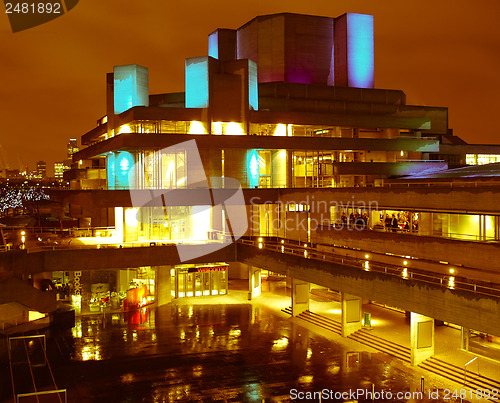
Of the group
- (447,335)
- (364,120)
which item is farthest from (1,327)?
(364,120)

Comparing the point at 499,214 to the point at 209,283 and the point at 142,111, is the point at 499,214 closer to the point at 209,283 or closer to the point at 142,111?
the point at 209,283

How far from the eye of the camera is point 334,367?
26.8 m

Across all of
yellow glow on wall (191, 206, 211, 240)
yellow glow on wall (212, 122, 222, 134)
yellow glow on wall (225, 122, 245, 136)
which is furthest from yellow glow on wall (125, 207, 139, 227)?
yellow glow on wall (225, 122, 245, 136)

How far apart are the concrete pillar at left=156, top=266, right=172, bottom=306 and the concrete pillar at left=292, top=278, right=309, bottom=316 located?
37.2ft

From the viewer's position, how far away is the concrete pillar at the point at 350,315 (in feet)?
106

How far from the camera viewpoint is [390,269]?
2716 centimetres

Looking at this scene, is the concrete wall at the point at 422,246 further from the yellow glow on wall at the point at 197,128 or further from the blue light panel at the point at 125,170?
the blue light panel at the point at 125,170

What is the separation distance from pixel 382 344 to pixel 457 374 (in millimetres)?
5621

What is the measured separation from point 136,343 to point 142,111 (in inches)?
898

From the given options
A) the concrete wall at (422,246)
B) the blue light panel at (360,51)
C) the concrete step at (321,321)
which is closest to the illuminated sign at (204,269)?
the concrete step at (321,321)

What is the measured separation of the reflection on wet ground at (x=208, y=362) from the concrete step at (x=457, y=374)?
1.30 meters

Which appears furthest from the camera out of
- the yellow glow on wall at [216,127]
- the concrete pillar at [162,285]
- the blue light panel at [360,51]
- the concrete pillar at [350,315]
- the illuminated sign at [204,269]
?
the blue light panel at [360,51]

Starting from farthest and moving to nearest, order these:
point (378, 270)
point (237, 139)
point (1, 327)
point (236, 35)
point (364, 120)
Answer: point (236, 35) < point (364, 120) < point (237, 139) < point (1, 327) < point (378, 270)

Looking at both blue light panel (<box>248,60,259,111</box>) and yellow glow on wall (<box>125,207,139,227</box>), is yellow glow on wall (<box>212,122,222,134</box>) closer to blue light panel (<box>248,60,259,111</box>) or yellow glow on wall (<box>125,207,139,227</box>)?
blue light panel (<box>248,60,259,111</box>)
